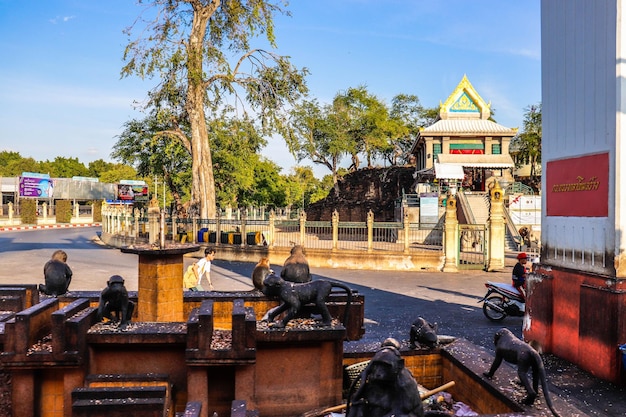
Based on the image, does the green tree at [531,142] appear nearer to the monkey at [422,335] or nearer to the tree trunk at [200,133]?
the tree trunk at [200,133]

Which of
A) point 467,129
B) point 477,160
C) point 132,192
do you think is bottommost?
point 132,192

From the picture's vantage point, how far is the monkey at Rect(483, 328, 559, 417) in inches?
177

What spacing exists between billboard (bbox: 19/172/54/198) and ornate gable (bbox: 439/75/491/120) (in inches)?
1842

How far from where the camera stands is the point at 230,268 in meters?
20.8

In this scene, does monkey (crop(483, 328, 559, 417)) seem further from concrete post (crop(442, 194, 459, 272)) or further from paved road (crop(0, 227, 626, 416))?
concrete post (crop(442, 194, 459, 272))

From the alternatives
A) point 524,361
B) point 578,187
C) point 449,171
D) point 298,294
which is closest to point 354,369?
point 298,294

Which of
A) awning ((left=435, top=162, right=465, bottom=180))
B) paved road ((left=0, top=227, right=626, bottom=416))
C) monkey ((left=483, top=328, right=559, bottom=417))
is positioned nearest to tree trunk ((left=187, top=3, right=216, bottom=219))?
paved road ((left=0, top=227, right=626, bottom=416))

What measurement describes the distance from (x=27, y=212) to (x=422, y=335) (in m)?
56.7

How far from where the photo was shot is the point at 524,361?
4.69 meters

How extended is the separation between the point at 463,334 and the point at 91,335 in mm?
7192

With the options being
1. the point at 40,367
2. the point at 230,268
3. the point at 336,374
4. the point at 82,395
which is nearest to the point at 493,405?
the point at 336,374

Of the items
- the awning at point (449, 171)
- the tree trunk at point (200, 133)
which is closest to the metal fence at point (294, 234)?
the tree trunk at point (200, 133)

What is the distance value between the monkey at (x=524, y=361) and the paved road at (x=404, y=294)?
4.38ft

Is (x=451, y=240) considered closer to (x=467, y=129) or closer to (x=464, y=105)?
(x=467, y=129)
